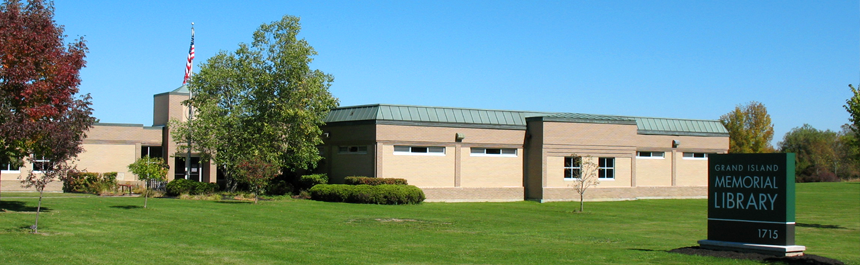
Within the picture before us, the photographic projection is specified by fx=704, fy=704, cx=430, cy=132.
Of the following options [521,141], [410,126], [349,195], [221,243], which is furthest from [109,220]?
[521,141]

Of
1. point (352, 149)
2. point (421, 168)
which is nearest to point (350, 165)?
point (352, 149)

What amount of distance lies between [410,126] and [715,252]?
23.1 meters

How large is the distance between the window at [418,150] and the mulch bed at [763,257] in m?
22.1

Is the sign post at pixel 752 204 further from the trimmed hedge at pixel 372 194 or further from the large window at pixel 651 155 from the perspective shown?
the large window at pixel 651 155

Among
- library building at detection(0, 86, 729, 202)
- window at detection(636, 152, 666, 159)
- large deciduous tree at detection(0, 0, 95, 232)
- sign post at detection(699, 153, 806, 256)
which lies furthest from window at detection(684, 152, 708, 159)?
large deciduous tree at detection(0, 0, 95, 232)

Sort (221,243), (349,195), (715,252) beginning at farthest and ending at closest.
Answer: (349,195) → (221,243) → (715,252)

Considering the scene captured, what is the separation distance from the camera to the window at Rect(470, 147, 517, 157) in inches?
1526

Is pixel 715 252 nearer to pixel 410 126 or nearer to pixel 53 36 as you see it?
pixel 53 36

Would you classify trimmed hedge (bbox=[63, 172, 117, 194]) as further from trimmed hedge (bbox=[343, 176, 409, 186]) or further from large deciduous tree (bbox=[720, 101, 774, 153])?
large deciduous tree (bbox=[720, 101, 774, 153])

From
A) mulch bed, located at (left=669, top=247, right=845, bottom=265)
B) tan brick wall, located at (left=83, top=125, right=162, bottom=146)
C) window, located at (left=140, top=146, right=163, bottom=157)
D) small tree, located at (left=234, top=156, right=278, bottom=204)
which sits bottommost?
mulch bed, located at (left=669, top=247, right=845, bottom=265)

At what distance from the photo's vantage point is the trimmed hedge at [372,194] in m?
32.1

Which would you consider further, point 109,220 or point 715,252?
point 109,220

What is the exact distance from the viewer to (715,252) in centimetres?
1486

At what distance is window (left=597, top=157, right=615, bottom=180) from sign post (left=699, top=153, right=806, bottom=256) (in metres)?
25.8
